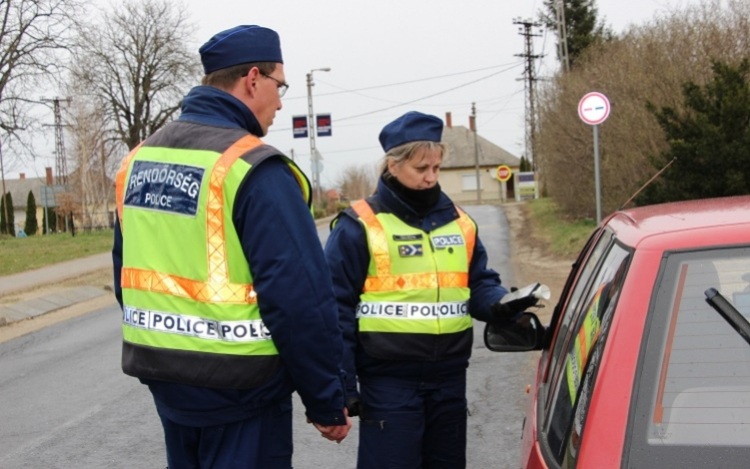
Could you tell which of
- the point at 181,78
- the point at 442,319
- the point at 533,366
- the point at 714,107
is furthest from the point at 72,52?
the point at 442,319

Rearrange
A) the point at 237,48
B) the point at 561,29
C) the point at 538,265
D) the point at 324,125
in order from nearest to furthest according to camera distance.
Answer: the point at 237,48
the point at 538,265
the point at 561,29
the point at 324,125

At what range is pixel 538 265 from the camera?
17672 mm

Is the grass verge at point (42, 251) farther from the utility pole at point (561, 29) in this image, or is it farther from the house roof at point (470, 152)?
the house roof at point (470, 152)

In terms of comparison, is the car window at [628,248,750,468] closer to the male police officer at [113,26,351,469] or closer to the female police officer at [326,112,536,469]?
the male police officer at [113,26,351,469]

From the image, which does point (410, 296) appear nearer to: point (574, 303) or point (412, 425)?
point (412, 425)

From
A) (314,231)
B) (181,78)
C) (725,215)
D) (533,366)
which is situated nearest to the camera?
(725,215)

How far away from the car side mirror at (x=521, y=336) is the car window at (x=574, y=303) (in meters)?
0.19

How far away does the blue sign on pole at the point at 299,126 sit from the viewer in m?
46.5

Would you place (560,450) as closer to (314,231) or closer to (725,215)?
(725,215)

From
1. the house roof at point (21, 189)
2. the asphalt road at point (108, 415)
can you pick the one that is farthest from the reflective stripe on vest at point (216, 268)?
the house roof at point (21, 189)

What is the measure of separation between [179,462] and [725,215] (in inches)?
66.2

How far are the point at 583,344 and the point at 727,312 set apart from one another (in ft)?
1.38

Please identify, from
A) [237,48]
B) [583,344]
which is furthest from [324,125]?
[583,344]

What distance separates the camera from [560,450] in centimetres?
209
